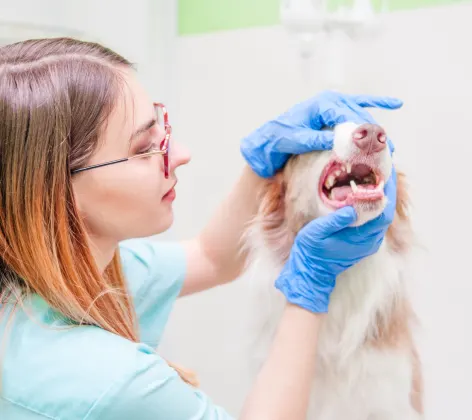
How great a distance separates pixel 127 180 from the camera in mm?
914

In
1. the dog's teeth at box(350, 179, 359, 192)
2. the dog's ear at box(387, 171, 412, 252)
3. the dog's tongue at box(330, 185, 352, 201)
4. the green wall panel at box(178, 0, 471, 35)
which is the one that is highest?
the green wall panel at box(178, 0, 471, 35)

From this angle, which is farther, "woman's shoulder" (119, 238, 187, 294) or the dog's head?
"woman's shoulder" (119, 238, 187, 294)

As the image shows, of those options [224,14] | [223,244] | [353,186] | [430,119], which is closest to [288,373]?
[353,186]

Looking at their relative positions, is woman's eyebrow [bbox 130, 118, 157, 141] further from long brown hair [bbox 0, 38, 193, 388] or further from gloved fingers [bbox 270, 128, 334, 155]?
gloved fingers [bbox 270, 128, 334, 155]

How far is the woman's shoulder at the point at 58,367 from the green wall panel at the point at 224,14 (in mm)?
849

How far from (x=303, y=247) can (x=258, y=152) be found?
215mm

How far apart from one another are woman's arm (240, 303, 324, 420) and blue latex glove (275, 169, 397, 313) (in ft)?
0.09

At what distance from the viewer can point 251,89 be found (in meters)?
1.62

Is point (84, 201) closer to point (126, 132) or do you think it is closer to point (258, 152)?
point (126, 132)

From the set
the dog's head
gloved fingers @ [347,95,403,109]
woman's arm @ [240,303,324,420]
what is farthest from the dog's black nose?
woman's arm @ [240,303,324,420]

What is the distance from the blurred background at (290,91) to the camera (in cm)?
127

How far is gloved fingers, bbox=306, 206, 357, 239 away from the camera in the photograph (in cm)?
92

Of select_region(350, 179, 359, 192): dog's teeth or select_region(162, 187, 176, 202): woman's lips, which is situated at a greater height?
select_region(350, 179, 359, 192): dog's teeth

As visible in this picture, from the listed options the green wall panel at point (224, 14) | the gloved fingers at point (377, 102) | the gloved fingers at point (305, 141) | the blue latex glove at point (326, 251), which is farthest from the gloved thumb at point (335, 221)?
the green wall panel at point (224, 14)
